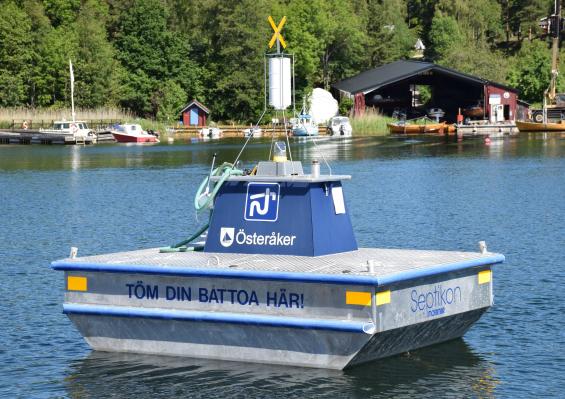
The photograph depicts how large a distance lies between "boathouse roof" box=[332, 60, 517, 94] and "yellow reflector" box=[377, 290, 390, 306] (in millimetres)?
101370

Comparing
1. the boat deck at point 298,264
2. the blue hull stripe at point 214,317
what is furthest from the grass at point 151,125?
the blue hull stripe at point 214,317

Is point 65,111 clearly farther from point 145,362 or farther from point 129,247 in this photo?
point 145,362

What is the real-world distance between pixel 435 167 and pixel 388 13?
8748cm

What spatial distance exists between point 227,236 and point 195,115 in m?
106

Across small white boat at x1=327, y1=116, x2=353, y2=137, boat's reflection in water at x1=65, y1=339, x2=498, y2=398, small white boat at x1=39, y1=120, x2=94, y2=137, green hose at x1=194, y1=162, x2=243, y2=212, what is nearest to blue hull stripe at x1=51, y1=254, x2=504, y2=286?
boat's reflection in water at x1=65, y1=339, x2=498, y2=398

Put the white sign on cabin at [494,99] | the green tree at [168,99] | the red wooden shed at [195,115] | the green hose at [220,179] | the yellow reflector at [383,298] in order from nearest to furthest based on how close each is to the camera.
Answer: the yellow reflector at [383,298]
the green hose at [220,179]
the white sign on cabin at [494,99]
the green tree at [168,99]
the red wooden shed at [195,115]

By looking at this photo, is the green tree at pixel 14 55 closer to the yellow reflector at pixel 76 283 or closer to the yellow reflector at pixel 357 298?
the yellow reflector at pixel 76 283

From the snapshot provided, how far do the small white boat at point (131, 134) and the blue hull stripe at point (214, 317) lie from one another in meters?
88.5

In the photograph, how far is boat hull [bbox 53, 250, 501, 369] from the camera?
53.0 ft

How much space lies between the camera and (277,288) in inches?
648

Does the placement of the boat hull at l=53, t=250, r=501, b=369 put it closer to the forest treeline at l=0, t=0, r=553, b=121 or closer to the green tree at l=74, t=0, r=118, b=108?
the forest treeline at l=0, t=0, r=553, b=121

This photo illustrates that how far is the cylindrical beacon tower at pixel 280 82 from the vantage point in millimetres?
17891

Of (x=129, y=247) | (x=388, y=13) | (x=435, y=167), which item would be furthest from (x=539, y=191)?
(x=388, y=13)

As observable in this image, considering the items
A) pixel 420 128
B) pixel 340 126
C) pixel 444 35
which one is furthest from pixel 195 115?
pixel 444 35
